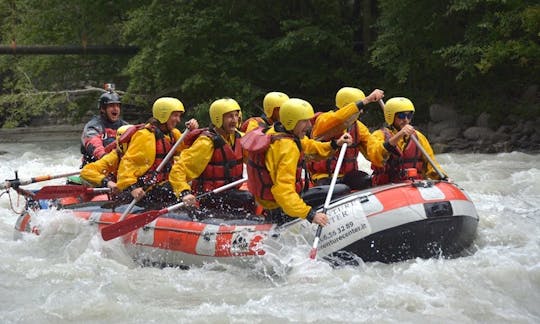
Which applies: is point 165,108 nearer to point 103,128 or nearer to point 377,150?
point 103,128

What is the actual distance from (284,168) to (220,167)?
1.17 m

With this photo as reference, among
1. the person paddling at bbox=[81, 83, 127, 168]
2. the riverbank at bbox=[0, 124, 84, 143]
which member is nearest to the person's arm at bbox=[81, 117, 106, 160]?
the person paddling at bbox=[81, 83, 127, 168]

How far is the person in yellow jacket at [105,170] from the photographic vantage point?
7047mm

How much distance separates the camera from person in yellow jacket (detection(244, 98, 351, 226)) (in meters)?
5.44

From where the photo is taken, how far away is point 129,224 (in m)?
6.31

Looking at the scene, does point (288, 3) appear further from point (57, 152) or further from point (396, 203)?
point (396, 203)

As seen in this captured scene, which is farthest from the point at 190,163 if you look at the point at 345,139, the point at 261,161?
the point at 345,139

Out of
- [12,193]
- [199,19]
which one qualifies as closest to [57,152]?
[199,19]

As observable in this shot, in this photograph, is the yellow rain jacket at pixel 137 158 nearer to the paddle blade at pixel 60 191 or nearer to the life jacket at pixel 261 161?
the paddle blade at pixel 60 191

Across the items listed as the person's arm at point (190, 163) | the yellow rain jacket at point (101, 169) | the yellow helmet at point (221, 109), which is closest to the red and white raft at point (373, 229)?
the person's arm at point (190, 163)

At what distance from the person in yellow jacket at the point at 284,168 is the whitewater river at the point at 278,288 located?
344 millimetres

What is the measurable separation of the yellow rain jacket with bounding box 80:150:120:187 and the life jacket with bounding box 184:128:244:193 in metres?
0.99

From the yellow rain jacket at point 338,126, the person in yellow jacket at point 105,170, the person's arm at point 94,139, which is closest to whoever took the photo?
the yellow rain jacket at point 338,126

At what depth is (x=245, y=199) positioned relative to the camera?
21.7 feet
